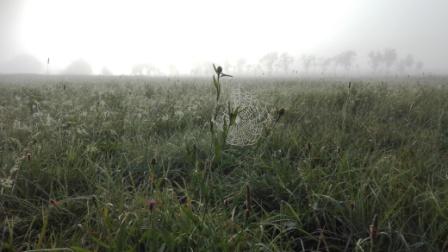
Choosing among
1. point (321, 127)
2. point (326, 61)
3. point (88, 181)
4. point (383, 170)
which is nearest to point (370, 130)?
point (321, 127)

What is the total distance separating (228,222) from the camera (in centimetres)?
172

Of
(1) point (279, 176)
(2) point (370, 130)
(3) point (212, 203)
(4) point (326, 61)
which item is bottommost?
(3) point (212, 203)

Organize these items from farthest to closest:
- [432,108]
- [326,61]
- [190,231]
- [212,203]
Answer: [326,61], [432,108], [212,203], [190,231]

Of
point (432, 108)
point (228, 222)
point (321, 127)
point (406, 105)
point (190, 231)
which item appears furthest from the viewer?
point (406, 105)

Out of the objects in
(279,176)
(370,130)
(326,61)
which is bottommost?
(279,176)

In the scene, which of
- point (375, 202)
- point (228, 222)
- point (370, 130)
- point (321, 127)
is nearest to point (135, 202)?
point (228, 222)

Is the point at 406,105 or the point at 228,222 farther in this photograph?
the point at 406,105

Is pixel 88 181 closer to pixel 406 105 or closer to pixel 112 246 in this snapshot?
pixel 112 246

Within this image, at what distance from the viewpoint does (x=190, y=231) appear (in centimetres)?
161

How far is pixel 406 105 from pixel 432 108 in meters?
0.44

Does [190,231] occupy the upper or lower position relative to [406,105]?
lower

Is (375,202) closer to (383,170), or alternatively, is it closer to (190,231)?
(383,170)

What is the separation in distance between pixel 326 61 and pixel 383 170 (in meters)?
178

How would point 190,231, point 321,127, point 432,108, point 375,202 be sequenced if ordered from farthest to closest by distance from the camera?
point 432,108
point 321,127
point 375,202
point 190,231
